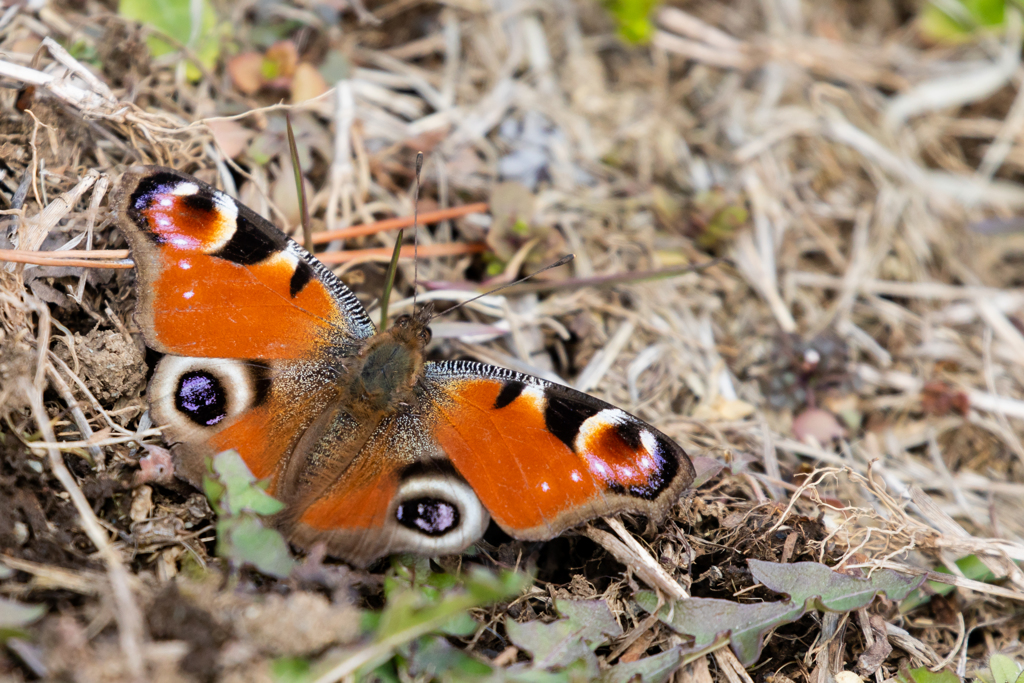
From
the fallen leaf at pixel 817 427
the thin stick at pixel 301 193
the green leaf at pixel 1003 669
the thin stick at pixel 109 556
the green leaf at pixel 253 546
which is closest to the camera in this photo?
the thin stick at pixel 109 556

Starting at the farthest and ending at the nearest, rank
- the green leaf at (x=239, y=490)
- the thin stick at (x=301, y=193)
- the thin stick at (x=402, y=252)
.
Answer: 1. the thin stick at (x=402, y=252)
2. the thin stick at (x=301, y=193)
3. the green leaf at (x=239, y=490)

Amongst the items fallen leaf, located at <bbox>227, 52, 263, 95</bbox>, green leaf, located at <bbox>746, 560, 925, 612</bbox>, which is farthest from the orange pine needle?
green leaf, located at <bbox>746, 560, 925, 612</bbox>

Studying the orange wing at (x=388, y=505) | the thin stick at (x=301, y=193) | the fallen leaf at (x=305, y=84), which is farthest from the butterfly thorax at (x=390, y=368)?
the fallen leaf at (x=305, y=84)

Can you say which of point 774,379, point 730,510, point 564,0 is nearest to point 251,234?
point 730,510

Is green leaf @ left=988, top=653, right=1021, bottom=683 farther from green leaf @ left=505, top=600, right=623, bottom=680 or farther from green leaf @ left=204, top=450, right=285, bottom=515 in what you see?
green leaf @ left=204, top=450, right=285, bottom=515

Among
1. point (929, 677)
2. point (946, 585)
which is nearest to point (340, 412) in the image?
point (929, 677)

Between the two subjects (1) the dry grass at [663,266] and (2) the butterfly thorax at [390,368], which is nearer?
(1) the dry grass at [663,266]

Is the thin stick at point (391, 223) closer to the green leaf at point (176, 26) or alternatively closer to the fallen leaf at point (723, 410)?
the green leaf at point (176, 26)

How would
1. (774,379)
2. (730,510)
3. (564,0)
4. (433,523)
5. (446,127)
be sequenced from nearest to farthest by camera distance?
(433,523) < (730,510) < (774,379) < (446,127) < (564,0)

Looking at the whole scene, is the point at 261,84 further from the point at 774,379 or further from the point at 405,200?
the point at 774,379
